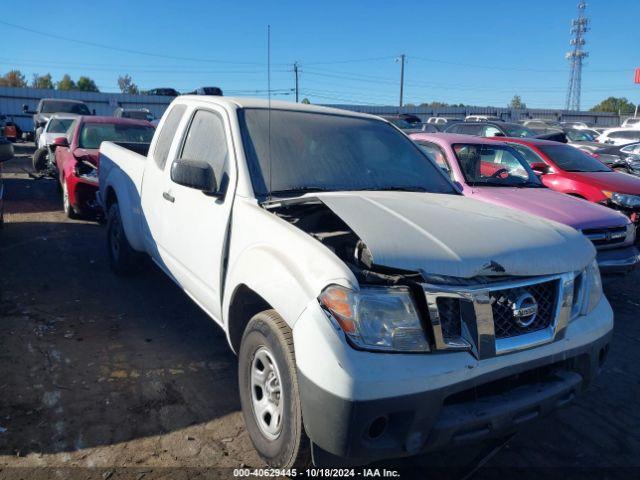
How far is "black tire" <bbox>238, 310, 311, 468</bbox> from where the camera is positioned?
2373 millimetres

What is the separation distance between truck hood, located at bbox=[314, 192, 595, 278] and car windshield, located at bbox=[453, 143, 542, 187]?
356 cm

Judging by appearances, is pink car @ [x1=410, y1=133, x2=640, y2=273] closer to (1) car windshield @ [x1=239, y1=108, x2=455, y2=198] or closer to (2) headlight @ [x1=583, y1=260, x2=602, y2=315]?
(1) car windshield @ [x1=239, y1=108, x2=455, y2=198]

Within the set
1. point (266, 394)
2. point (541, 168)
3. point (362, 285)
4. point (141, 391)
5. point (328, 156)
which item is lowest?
point (141, 391)

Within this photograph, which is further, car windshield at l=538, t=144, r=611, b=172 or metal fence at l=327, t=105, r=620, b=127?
metal fence at l=327, t=105, r=620, b=127

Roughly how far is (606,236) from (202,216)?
4255 mm

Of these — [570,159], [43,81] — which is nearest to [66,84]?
[43,81]

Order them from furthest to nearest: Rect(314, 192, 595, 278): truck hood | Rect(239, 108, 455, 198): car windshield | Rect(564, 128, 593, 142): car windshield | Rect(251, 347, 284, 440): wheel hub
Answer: Rect(564, 128, 593, 142): car windshield → Rect(239, 108, 455, 198): car windshield → Rect(251, 347, 284, 440): wheel hub → Rect(314, 192, 595, 278): truck hood

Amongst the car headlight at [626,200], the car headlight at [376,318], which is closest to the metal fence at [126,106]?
the car headlight at [626,200]

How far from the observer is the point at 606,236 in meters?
5.54

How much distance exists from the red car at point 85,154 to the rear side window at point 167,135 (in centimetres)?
372

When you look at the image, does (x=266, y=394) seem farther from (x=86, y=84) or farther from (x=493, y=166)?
(x=86, y=84)

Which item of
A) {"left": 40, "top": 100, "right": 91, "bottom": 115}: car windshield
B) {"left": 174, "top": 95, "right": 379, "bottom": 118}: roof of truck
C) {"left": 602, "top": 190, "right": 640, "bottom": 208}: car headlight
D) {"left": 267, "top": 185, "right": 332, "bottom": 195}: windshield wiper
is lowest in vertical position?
{"left": 602, "top": 190, "right": 640, "bottom": 208}: car headlight

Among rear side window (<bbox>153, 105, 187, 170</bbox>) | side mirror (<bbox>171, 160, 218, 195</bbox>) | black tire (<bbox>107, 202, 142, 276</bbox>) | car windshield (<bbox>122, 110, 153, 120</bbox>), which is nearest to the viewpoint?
side mirror (<bbox>171, 160, 218, 195</bbox>)

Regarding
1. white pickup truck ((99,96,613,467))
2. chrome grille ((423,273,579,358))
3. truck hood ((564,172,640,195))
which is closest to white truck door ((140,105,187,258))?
white pickup truck ((99,96,613,467))
